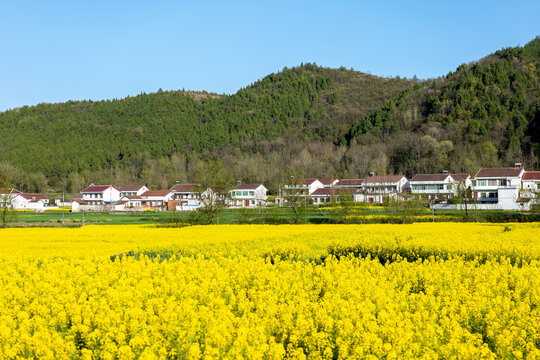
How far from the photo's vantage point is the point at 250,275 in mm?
10297

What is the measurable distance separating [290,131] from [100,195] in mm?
68041

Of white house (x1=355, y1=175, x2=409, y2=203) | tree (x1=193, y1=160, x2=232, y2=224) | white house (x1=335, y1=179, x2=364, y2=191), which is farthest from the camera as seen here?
white house (x1=335, y1=179, x2=364, y2=191)

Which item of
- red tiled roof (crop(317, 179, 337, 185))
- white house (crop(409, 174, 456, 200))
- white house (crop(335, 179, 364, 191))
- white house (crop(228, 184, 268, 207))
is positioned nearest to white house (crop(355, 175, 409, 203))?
white house (crop(335, 179, 364, 191))

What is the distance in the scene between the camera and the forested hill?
9775cm

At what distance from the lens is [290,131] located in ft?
496

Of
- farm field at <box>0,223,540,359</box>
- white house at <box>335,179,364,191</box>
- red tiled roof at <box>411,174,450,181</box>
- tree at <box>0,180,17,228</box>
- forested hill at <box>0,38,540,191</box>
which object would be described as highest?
forested hill at <box>0,38,540,191</box>

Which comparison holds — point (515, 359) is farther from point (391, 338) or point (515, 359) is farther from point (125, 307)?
point (125, 307)

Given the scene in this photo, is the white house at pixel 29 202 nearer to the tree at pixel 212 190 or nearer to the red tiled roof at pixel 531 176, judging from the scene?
the tree at pixel 212 190

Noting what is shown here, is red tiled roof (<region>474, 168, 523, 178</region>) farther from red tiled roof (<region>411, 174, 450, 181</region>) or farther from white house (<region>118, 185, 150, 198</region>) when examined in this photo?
white house (<region>118, 185, 150, 198</region>)

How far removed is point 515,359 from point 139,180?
123649mm

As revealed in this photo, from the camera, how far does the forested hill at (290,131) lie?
97750 mm

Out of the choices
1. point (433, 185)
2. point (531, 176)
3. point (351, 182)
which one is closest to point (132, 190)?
point (351, 182)

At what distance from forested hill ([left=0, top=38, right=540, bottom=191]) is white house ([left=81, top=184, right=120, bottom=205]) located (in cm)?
1570

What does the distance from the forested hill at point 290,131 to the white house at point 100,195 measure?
15.7 m
